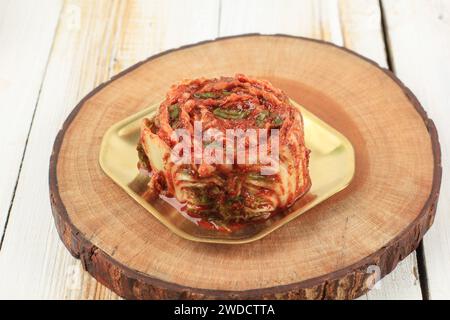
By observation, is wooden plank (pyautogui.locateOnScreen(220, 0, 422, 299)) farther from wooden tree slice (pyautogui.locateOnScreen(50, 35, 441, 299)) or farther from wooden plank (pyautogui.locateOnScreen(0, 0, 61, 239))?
wooden plank (pyautogui.locateOnScreen(0, 0, 61, 239))

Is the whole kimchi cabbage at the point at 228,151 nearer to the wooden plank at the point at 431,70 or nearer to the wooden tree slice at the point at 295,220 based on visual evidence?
the wooden tree slice at the point at 295,220

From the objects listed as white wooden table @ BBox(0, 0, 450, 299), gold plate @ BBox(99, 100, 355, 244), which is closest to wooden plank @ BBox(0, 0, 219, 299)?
white wooden table @ BBox(0, 0, 450, 299)

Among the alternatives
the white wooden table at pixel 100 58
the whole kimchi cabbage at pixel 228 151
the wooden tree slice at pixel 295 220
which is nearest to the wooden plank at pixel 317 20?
the white wooden table at pixel 100 58

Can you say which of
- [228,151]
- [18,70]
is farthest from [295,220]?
[18,70]

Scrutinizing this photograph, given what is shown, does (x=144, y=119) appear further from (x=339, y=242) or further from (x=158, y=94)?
(x=339, y=242)

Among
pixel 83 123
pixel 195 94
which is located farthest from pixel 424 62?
pixel 83 123

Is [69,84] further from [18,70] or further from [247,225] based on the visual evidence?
[247,225]
